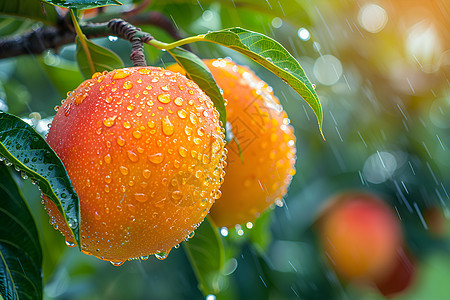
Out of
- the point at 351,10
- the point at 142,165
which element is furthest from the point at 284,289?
the point at 142,165

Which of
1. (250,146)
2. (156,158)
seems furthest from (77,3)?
(250,146)

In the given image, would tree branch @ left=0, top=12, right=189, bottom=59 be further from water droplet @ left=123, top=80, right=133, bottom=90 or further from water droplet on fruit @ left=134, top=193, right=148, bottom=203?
water droplet on fruit @ left=134, top=193, right=148, bottom=203

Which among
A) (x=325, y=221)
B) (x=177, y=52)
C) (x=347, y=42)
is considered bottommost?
(x=325, y=221)

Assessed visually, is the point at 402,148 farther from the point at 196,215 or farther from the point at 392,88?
the point at 196,215

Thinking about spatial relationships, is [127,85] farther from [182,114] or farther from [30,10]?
[30,10]

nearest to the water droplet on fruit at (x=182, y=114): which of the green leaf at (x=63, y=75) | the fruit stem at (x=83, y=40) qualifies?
the fruit stem at (x=83, y=40)

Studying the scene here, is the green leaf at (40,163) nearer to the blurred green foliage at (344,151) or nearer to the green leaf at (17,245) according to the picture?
the green leaf at (17,245)
